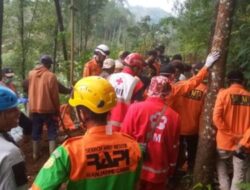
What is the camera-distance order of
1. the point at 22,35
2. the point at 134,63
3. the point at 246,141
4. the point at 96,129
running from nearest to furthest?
1. the point at 96,129
2. the point at 246,141
3. the point at 134,63
4. the point at 22,35

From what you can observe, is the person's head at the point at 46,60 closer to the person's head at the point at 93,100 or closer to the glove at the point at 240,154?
the glove at the point at 240,154

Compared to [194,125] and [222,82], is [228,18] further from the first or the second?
[194,125]

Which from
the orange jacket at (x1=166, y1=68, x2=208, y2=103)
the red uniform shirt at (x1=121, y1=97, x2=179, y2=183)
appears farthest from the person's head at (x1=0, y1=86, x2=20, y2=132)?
the orange jacket at (x1=166, y1=68, x2=208, y2=103)

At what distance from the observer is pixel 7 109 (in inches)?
116

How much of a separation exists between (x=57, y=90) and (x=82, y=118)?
213 inches

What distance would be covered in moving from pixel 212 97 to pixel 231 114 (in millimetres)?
363

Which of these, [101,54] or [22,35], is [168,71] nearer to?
[101,54]

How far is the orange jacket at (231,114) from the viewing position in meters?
5.41

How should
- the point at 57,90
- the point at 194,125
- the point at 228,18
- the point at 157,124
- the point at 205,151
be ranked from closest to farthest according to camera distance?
1. the point at 157,124
2. the point at 228,18
3. the point at 205,151
4. the point at 194,125
5. the point at 57,90

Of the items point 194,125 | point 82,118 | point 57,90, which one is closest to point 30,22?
point 57,90

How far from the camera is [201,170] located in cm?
586

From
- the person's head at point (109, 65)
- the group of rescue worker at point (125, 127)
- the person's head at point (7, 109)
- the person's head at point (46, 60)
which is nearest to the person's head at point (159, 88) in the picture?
the group of rescue worker at point (125, 127)

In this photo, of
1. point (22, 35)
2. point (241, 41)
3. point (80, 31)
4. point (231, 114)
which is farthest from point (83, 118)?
point (80, 31)

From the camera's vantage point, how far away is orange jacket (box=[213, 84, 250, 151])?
5414mm
